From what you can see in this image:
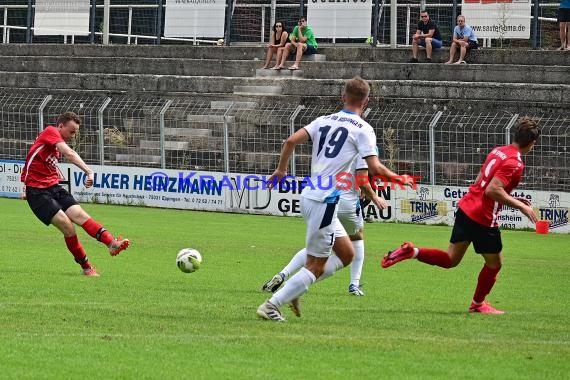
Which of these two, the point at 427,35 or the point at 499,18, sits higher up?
the point at 499,18

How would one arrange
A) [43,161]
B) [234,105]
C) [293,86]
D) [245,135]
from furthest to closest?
1. [293,86]
2. [234,105]
3. [245,135]
4. [43,161]

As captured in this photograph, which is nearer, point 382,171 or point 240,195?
point 382,171

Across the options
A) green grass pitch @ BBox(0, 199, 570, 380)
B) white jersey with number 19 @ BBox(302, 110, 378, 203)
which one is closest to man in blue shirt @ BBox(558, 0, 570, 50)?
green grass pitch @ BBox(0, 199, 570, 380)

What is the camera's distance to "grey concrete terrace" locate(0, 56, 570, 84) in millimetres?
30156

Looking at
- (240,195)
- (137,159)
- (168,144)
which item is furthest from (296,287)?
(137,159)

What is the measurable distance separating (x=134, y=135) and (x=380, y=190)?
7.10m

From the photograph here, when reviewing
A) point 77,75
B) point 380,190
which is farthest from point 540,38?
point 77,75

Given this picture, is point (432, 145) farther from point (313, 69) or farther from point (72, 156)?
point (72, 156)

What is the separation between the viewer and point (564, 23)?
30.4 m

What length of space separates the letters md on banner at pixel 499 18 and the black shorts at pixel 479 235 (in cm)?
2062

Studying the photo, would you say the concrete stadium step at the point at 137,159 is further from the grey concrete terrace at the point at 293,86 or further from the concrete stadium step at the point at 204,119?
the grey concrete terrace at the point at 293,86

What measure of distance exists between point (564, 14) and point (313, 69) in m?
6.92

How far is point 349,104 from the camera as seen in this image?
34.2ft

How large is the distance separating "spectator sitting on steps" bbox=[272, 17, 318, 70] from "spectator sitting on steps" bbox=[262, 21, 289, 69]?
0.12m
